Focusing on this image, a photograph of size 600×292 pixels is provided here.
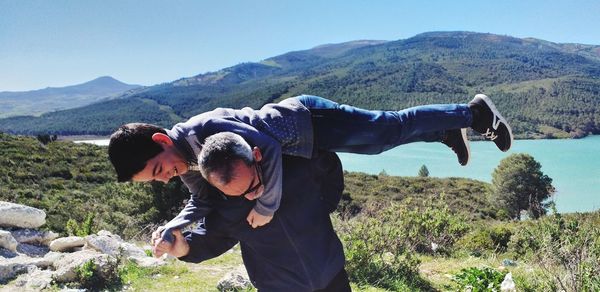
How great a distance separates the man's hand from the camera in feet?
6.45

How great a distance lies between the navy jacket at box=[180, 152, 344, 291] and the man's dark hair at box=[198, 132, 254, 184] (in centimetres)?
29

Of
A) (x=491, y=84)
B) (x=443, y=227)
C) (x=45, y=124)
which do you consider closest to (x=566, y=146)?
(x=491, y=84)

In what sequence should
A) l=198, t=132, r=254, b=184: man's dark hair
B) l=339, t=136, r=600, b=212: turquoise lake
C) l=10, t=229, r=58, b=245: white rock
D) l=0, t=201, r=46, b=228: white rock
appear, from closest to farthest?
l=198, t=132, r=254, b=184: man's dark hair, l=10, t=229, r=58, b=245: white rock, l=0, t=201, r=46, b=228: white rock, l=339, t=136, r=600, b=212: turquoise lake

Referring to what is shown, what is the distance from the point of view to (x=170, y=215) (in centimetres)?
1703

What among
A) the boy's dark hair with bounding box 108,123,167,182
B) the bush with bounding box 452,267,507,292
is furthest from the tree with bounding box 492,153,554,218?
the boy's dark hair with bounding box 108,123,167,182

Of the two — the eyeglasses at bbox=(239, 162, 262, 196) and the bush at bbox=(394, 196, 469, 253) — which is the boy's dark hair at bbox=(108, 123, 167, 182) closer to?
the eyeglasses at bbox=(239, 162, 262, 196)

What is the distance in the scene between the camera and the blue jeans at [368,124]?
226 cm

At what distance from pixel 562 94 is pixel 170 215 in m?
139

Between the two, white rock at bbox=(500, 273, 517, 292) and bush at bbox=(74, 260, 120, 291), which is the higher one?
white rock at bbox=(500, 273, 517, 292)

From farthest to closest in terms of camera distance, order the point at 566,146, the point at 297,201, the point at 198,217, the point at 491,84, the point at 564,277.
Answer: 1. the point at 491,84
2. the point at 566,146
3. the point at 564,277
4. the point at 198,217
5. the point at 297,201

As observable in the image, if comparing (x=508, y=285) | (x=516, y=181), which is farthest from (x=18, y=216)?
(x=516, y=181)

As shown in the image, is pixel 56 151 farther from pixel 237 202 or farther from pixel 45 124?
pixel 45 124

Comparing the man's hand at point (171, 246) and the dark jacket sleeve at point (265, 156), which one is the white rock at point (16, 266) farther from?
the dark jacket sleeve at point (265, 156)

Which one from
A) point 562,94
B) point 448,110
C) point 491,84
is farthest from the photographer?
point 491,84
